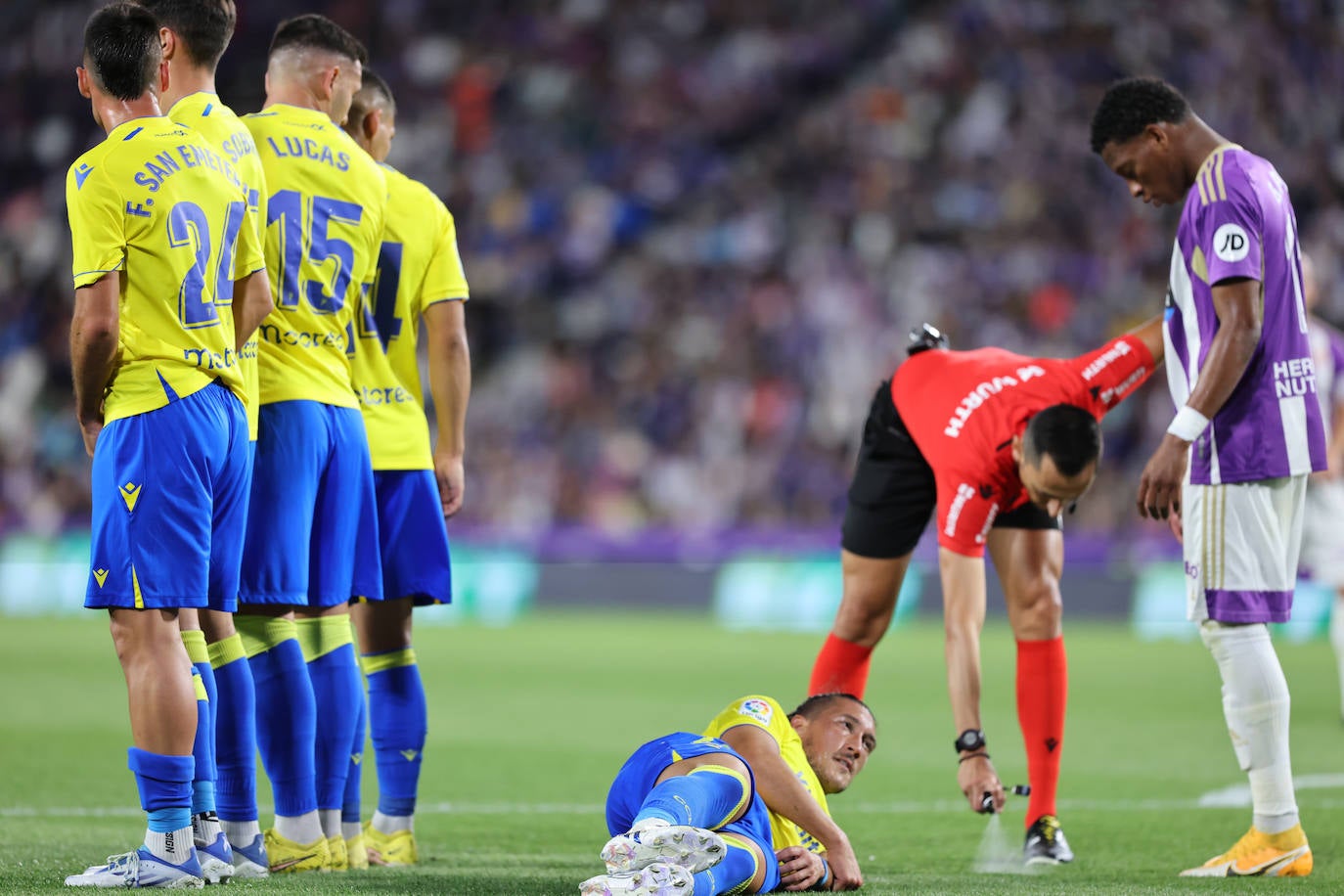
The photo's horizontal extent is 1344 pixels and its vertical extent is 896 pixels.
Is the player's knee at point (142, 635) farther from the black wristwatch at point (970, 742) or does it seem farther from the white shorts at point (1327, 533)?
the white shorts at point (1327, 533)

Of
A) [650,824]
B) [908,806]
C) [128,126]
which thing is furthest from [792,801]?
[908,806]

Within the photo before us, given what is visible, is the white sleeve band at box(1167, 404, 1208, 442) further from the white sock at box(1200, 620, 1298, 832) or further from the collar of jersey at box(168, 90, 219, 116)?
the collar of jersey at box(168, 90, 219, 116)

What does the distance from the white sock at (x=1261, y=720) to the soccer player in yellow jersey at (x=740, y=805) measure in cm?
117

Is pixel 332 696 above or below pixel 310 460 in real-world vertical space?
below

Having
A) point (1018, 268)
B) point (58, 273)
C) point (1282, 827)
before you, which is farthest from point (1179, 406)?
point (58, 273)

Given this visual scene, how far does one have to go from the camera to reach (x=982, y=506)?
516 centimetres

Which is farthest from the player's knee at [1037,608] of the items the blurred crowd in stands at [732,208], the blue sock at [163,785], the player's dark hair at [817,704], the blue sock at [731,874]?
the blurred crowd in stands at [732,208]

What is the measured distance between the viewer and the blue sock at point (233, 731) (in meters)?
4.56

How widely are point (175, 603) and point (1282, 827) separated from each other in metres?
3.26

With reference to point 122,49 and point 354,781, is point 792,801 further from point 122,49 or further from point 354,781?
point 122,49

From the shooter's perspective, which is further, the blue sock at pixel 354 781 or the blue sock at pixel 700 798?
the blue sock at pixel 354 781

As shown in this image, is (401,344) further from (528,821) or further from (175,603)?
(528,821)

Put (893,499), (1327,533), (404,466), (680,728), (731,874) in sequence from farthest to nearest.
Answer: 1. (1327,533)
2. (680,728)
3. (893,499)
4. (404,466)
5. (731,874)

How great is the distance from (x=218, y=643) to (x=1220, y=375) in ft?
9.90
